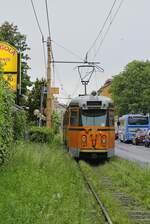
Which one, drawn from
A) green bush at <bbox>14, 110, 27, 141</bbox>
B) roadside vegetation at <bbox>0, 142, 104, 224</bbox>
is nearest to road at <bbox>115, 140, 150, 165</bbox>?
green bush at <bbox>14, 110, 27, 141</bbox>

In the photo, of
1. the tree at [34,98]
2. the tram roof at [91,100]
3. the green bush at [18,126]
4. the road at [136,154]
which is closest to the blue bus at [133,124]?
the tree at [34,98]

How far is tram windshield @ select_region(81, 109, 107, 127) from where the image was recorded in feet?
91.7

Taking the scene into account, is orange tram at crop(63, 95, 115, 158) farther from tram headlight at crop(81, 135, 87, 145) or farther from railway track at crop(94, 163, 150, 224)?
railway track at crop(94, 163, 150, 224)

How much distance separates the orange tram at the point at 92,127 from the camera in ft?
90.3

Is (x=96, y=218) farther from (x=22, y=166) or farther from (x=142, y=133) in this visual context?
(x=142, y=133)

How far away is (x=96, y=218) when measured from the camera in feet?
36.8

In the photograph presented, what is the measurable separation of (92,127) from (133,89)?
7135cm

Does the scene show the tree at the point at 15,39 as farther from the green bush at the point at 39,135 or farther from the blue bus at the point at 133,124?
the green bush at the point at 39,135

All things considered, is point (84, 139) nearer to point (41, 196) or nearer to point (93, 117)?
point (93, 117)

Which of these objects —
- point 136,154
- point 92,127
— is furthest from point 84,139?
point 136,154

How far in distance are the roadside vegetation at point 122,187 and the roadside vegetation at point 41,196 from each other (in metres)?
0.44

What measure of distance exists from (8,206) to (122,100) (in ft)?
293

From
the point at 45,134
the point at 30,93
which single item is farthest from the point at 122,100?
the point at 45,134

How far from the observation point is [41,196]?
1214 centimetres
